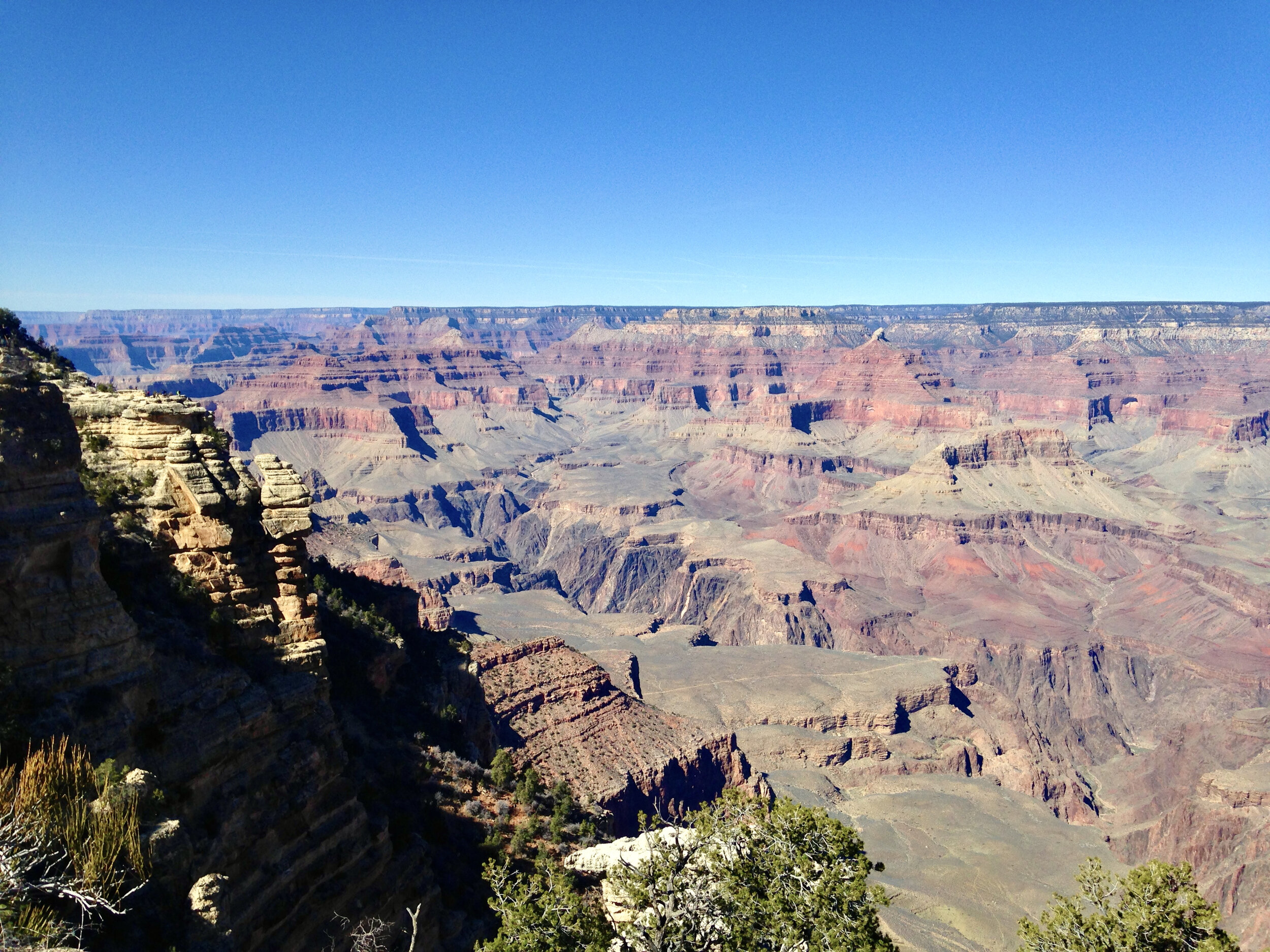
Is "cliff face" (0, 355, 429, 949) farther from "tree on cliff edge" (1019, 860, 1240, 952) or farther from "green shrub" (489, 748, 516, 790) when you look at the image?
"tree on cliff edge" (1019, 860, 1240, 952)

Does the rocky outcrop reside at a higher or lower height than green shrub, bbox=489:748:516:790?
lower

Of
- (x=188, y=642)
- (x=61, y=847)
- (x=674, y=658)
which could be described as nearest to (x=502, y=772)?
(x=188, y=642)

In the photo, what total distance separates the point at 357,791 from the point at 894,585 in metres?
134

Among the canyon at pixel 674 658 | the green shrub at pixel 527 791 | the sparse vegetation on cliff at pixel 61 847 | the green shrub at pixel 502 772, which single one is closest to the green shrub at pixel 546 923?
the canyon at pixel 674 658

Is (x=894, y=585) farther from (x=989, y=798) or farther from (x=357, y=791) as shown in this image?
(x=357, y=791)

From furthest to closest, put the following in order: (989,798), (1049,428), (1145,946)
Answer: (1049,428) → (989,798) → (1145,946)

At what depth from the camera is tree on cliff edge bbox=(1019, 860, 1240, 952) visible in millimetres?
15062

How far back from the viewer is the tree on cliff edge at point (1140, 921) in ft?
49.4

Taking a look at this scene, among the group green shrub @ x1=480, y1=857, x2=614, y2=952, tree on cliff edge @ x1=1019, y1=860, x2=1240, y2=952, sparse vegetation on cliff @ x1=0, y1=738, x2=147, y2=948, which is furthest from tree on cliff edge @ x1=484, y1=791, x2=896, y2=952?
sparse vegetation on cliff @ x1=0, y1=738, x2=147, y2=948

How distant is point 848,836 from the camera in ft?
55.1

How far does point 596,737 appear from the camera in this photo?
53.0m

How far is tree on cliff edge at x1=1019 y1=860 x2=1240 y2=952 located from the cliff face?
14.3 m

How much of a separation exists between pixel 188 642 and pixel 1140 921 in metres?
19.2

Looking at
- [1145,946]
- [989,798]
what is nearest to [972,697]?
[989,798]
